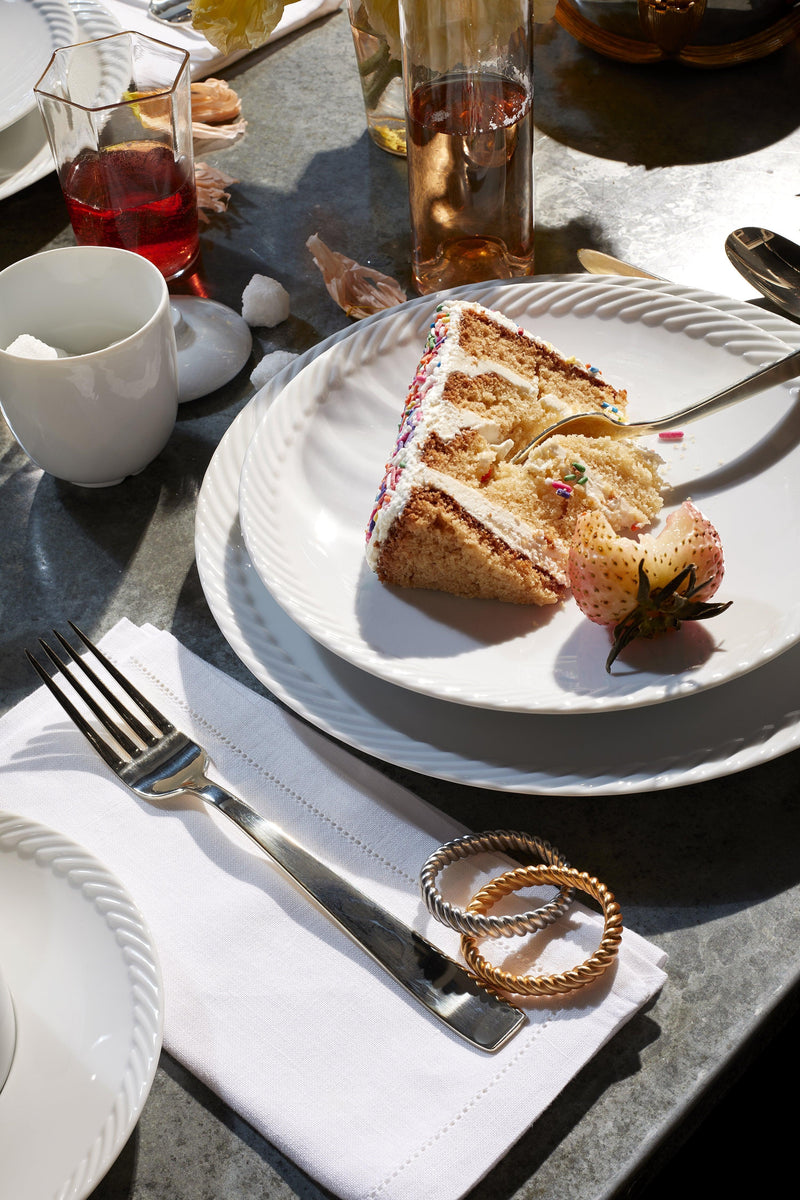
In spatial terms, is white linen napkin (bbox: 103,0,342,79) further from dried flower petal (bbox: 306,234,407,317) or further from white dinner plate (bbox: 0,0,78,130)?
dried flower petal (bbox: 306,234,407,317)

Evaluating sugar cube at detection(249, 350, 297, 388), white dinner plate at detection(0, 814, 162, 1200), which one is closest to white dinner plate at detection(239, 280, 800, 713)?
sugar cube at detection(249, 350, 297, 388)

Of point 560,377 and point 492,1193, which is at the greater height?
point 560,377

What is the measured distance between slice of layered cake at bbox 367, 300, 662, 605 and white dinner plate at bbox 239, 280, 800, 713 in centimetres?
3

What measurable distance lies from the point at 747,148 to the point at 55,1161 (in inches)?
55.5

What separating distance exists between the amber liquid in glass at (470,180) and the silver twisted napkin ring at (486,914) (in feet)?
2.33

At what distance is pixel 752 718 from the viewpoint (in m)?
0.74

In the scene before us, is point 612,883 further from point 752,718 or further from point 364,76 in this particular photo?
point 364,76

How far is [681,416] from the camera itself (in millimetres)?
932

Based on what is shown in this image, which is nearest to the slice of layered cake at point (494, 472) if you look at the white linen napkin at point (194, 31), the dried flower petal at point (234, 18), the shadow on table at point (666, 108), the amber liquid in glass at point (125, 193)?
the amber liquid in glass at point (125, 193)

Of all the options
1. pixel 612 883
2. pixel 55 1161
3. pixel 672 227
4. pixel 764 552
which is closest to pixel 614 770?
pixel 612 883

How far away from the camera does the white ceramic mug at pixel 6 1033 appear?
0.56 meters

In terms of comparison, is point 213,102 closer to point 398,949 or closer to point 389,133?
point 389,133

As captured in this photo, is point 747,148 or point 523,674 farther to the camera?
point 747,148

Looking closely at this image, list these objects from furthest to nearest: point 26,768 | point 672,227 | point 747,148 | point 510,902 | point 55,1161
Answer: point 747,148 → point 672,227 → point 26,768 → point 510,902 → point 55,1161
